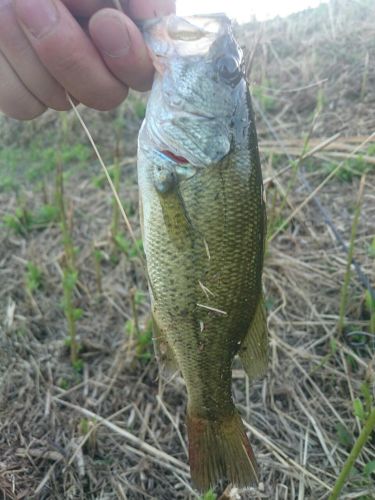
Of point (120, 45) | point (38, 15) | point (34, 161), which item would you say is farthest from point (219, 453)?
point (34, 161)

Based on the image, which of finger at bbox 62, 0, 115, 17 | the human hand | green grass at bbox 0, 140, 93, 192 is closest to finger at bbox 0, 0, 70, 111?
the human hand

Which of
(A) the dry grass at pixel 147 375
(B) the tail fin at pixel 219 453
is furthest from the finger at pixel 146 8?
(B) the tail fin at pixel 219 453

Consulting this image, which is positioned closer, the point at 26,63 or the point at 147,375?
the point at 26,63

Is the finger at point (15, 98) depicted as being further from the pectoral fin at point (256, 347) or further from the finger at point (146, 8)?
the pectoral fin at point (256, 347)

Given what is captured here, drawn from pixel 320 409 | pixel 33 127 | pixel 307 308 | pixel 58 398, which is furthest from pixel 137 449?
pixel 33 127

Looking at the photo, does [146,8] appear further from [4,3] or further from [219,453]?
[219,453]

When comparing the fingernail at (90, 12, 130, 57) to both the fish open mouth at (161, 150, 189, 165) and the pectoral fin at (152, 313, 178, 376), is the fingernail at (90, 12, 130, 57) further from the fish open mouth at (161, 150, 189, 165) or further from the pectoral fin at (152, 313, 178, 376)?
the pectoral fin at (152, 313, 178, 376)
